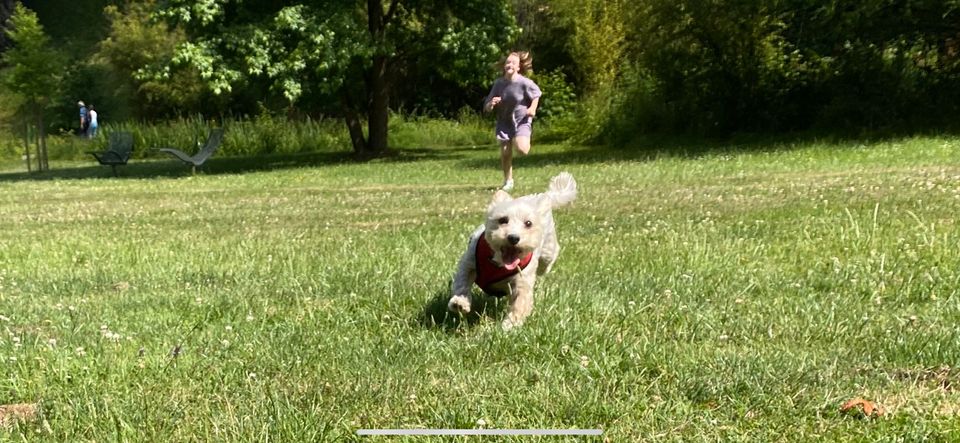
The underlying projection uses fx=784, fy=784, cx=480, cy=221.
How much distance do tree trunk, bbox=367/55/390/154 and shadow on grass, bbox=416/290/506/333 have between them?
18302mm

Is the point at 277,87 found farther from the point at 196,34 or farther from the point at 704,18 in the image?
the point at 704,18

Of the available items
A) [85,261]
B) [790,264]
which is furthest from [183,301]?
[790,264]

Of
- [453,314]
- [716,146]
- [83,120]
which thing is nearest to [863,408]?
[453,314]

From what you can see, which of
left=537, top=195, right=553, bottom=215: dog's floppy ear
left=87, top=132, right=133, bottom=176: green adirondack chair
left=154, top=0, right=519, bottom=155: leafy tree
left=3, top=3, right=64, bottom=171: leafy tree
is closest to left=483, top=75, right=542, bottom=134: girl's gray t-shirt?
left=537, top=195, right=553, bottom=215: dog's floppy ear

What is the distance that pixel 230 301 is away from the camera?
416cm

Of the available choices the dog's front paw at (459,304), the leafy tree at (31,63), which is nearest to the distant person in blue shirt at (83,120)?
the leafy tree at (31,63)

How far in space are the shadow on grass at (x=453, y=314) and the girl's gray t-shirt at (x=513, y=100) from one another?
22.7 feet

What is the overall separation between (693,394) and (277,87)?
54.5ft

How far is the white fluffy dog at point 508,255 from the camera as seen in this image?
3305mm

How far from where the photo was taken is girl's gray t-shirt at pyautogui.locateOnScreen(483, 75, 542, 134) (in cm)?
1081

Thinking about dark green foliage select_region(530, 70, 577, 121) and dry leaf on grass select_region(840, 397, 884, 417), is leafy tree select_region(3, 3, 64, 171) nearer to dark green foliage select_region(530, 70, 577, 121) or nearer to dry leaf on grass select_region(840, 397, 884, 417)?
dark green foliage select_region(530, 70, 577, 121)

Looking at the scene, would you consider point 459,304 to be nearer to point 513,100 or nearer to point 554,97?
point 513,100

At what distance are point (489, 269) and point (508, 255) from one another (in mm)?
159

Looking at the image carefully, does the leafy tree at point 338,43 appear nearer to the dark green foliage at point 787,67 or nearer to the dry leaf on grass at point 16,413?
the dark green foliage at point 787,67
